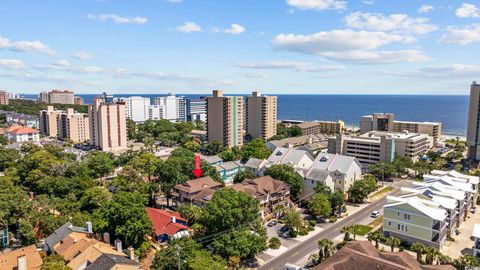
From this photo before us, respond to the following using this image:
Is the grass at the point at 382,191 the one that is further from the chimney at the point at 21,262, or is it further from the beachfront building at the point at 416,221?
the chimney at the point at 21,262

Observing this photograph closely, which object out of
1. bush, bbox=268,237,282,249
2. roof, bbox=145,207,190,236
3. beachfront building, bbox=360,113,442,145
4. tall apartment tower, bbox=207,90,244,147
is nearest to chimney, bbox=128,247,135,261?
roof, bbox=145,207,190,236

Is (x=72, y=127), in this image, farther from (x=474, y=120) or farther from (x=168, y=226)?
(x=474, y=120)

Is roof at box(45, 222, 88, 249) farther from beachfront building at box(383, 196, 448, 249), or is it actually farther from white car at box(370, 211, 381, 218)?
white car at box(370, 211, 381, 218)

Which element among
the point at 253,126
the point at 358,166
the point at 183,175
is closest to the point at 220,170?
the point at 183,175

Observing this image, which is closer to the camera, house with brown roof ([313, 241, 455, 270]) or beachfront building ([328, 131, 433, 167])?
house with brown roof ([313, 241, 455, 270])

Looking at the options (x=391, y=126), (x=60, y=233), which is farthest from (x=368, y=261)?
(x=391, y=126)

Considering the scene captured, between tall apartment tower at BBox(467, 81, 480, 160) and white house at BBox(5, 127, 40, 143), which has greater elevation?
tall apartment tower at BBox(467, 81, 480, 160)
